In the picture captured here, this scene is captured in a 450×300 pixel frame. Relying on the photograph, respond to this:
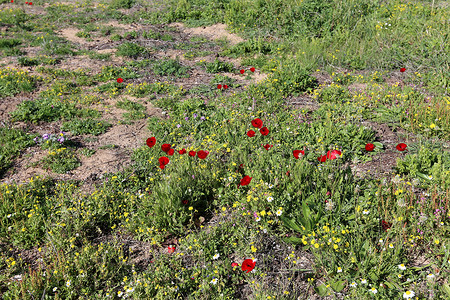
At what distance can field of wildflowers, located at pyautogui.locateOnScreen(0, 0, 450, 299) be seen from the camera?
10.5 feet

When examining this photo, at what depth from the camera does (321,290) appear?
3068 millimetres

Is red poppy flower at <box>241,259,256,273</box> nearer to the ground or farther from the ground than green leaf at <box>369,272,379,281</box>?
A: farther from the ground

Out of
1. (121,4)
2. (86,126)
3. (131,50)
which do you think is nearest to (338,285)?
(86,126)

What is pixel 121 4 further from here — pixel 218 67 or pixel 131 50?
pixel 218 67

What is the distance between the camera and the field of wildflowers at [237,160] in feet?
10.5

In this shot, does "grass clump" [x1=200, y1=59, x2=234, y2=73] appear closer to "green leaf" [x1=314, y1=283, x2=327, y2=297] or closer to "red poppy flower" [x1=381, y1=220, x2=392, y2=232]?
"red poppy flower" [x1=381, y1=220, x2=392, y2=232]

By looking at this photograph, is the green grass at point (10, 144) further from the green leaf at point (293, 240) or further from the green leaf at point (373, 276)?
the green leaf at point (373, 276)

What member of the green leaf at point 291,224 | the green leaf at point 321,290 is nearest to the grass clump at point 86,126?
the green leaf at point 291,224

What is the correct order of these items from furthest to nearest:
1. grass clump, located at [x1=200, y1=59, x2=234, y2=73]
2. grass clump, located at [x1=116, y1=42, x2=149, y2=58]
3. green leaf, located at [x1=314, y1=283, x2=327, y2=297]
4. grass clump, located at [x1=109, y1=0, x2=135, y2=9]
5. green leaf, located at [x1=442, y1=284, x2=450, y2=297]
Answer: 1. grass clump, located at [x1=109, y1=0, x2=135, y2=9]
2. grass clump, located at [x1=116, y1=42, x2=149, y2=58]
3. grass clump, located at [x1=200, y1=59, x2=234, y2=73]
4. green leaf, located at [x1=314, y1=283, x2=327, y2=297]
5. green leaf, located at [x1=442, y1=284, x2=450, y2=297]

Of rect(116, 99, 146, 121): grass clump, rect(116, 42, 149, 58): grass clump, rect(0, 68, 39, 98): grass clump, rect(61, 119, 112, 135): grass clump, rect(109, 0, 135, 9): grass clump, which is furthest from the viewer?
rect(109, 0, 135, 9): grass clump

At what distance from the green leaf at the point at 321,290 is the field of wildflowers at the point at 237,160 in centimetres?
5

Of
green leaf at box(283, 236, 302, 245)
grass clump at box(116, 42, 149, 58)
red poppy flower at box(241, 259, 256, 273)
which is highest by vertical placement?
grass clump at box(116, 42, 149, 58)

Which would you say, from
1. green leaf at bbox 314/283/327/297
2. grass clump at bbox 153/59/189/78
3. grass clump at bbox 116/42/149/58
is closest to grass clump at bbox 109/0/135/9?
grass clump at bbox 116/42/149/58

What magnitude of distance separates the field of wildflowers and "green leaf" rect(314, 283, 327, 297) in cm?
5
